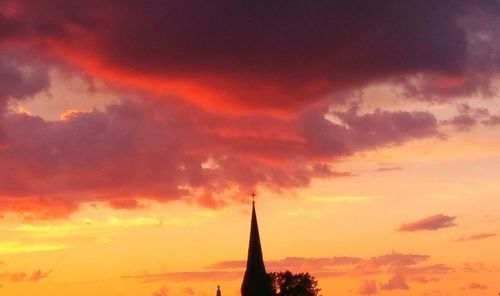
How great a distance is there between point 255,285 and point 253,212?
30.4ft

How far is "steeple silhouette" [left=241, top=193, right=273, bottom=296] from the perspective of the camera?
119m

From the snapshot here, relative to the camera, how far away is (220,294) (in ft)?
461

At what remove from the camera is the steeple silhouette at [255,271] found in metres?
119

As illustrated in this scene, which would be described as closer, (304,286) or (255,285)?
(255,285)

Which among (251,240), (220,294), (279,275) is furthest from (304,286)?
(251,240)

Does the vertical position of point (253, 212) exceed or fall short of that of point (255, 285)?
it exceeds it

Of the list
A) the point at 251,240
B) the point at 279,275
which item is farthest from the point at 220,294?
the point at 251,240

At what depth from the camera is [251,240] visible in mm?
122125

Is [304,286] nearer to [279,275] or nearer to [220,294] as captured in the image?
[279,275]

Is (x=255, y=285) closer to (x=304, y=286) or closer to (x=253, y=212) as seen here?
(x=253, y=212)

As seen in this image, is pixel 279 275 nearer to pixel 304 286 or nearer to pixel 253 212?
pixel 304 286

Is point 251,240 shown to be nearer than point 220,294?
Yes

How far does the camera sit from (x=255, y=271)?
4734 inches

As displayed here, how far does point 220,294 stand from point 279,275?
36.6 ft
